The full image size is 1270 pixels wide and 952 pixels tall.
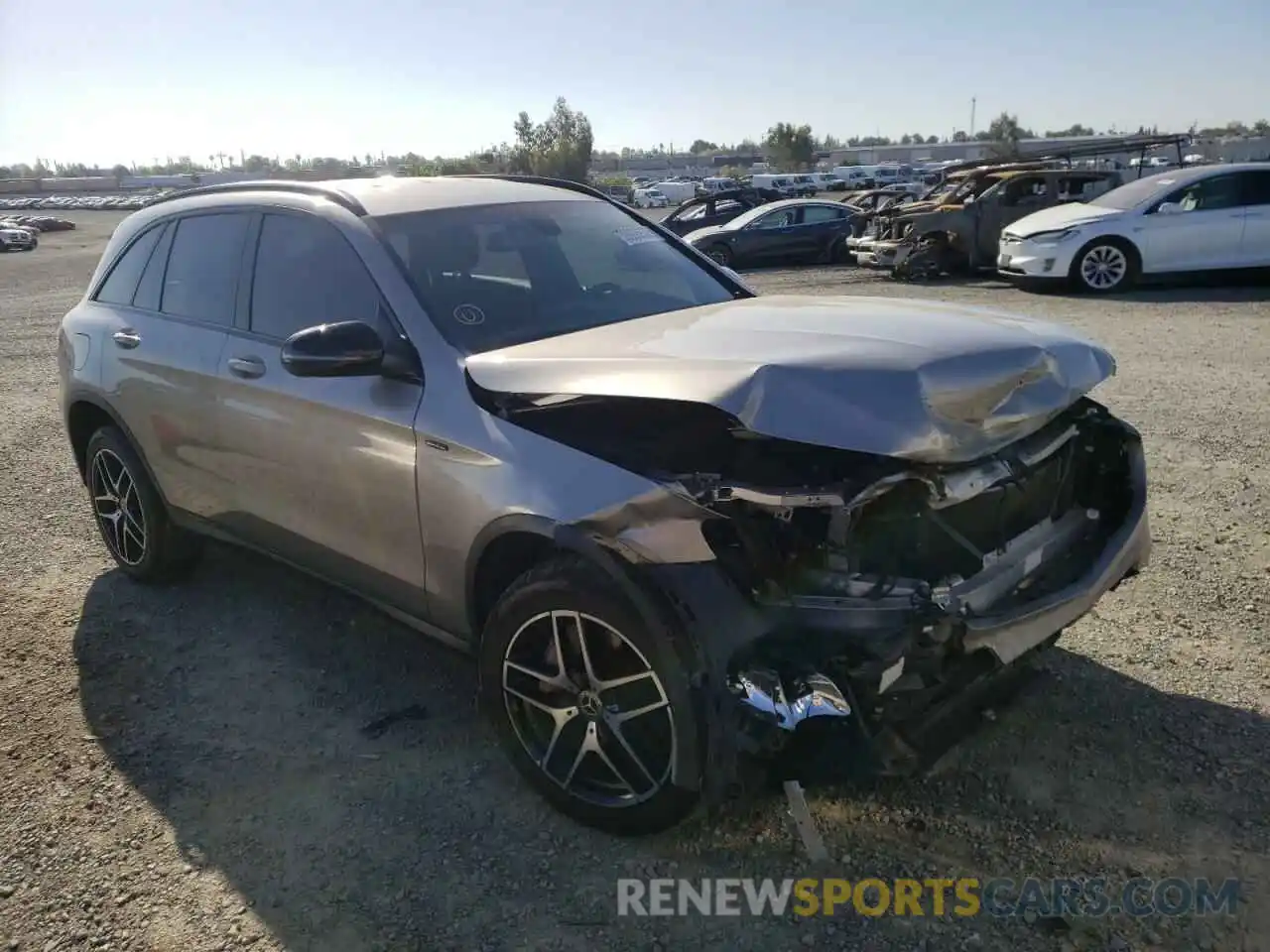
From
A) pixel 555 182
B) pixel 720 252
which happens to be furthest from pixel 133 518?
pixel 720 252

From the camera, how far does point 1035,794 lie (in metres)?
2.92

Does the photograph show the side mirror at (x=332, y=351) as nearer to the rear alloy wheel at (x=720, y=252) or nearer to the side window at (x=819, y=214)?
the rear alloy wheel at (x=720, y=252)

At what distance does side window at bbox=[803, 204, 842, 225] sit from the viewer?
1947 centimetres

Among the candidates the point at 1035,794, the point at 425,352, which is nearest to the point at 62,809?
the point at 425,352

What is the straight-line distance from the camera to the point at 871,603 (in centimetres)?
241

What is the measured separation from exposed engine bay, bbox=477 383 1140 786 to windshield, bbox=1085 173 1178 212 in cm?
1173

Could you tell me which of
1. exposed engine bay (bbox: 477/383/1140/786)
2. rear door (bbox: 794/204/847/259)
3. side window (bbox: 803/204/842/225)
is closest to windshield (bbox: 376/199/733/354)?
exposed engine bay (bbox: 477/383/1140/786)

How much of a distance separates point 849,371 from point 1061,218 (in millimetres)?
12528

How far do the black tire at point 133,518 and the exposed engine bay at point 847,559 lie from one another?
2567 millimetres

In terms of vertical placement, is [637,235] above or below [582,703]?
above

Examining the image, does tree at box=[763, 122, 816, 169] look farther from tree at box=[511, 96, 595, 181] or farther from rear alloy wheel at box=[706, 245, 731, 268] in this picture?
rear alloy wheel at box=[706, 245, 731, 268]

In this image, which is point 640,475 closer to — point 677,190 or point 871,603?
point 871,603

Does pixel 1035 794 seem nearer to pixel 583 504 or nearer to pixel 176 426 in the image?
pixel 583 504

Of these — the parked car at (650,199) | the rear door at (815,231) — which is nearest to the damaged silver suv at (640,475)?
the rear door at (815,231)
